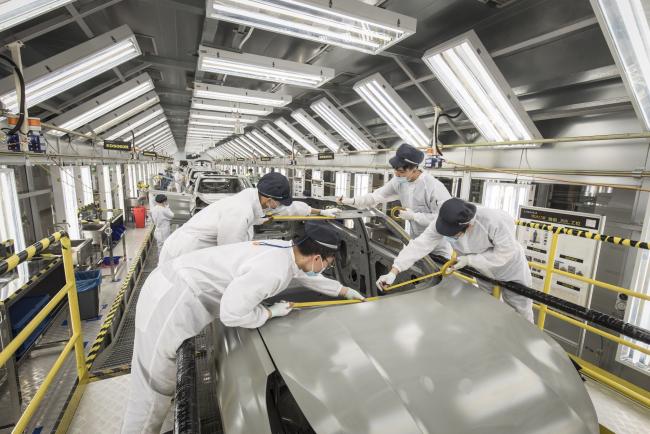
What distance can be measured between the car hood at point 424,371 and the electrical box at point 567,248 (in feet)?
11.7

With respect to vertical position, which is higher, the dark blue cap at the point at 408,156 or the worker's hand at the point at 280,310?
the dark blue cap at the point at 408,156

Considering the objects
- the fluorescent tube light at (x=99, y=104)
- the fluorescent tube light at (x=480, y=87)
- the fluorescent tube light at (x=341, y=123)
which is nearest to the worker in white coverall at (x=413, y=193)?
the fluorescent tube light at (x=480, y=87)

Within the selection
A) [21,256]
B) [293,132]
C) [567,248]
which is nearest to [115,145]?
[293,132]

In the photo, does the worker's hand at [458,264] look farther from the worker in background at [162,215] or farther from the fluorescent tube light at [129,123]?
the fluorescent tube light at [129,123]

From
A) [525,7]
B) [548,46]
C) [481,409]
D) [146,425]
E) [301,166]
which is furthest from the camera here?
[301,166]

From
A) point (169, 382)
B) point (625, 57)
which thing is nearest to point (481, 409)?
point (169, 382)

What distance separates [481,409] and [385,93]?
5.92m

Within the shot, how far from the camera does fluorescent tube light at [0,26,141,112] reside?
13.8ft

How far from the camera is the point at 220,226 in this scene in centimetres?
289

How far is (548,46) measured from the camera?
4.18 meters

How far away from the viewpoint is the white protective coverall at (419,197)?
3.94 meters

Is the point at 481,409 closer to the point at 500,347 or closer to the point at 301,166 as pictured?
the point at 500,347

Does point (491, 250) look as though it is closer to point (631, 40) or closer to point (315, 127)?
point (631, 40)

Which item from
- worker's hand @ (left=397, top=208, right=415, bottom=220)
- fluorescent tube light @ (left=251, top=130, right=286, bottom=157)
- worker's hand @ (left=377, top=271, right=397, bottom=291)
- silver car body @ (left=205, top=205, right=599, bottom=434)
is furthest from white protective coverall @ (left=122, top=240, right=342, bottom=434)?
fluorescent tube light @ (left=251, top=130, right=286, bottom=157)
